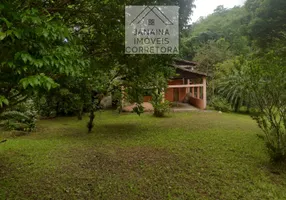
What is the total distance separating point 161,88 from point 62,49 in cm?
708

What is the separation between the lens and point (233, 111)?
1486cm

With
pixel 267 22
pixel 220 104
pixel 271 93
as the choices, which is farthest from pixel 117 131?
pixel 220 104

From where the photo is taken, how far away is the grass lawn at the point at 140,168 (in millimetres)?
3709

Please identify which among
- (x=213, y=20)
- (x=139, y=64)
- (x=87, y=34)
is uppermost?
(x=213, y=20)

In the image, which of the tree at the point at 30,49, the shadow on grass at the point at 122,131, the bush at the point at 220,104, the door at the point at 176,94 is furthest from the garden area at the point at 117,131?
the door at the point at 176,94

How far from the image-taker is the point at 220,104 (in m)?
14.7

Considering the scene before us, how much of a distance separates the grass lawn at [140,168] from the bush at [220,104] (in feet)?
23.9

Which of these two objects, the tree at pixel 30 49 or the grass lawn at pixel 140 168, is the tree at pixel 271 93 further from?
the tree at pixel 30 49

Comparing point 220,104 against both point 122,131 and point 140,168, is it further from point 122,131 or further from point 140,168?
point 140,168

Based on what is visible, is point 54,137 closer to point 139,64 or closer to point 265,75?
point 139,64

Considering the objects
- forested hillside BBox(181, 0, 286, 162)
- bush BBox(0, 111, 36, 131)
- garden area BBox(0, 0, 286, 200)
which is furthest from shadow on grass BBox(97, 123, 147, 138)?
forested hillside BBox(181, 0, 286, 162)

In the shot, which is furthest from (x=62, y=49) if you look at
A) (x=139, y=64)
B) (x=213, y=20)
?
(x=213, y=20)

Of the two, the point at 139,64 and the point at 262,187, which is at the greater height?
the point at 139,64

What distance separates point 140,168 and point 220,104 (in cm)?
1136
